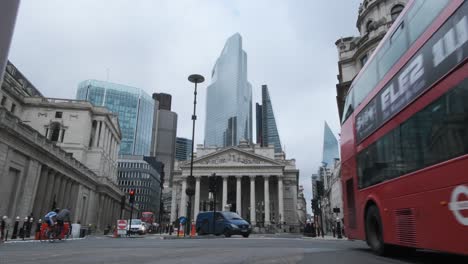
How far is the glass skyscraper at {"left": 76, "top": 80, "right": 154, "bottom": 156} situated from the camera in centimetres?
13575

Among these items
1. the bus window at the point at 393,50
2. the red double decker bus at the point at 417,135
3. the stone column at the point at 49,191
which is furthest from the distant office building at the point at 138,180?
the bus window at the point at 393,50

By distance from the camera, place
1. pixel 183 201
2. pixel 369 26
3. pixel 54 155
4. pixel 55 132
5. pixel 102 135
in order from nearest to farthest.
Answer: pixel 54 155, pixel 369 26, pixel 55 132, pixel 102 135, pixel 183 201

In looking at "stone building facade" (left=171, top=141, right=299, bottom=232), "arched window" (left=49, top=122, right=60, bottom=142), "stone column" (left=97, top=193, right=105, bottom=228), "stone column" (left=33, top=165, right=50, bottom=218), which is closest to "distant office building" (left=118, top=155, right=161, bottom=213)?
"stone building facade" (left=171, top=141, right=299, bottom=232)

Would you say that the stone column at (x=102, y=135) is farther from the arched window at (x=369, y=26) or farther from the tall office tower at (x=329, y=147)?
the tall office tower at (x=329, y=147)

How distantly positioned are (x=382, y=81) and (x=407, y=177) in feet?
8.66

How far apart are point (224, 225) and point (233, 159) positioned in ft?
163

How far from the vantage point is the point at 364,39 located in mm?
37312

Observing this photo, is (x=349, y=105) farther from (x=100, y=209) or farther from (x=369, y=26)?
(x=100, y=209)

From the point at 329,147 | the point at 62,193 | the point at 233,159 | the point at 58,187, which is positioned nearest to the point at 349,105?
the point at 58,187

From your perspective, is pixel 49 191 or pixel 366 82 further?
pixel 49 191

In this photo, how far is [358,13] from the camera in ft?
139

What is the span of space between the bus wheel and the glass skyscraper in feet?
420

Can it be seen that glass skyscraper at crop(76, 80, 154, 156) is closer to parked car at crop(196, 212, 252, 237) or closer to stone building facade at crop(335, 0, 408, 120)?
stone building facade at crop(335, 0, 408, 120)

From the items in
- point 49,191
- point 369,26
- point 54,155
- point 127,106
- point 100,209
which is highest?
point 127,106
